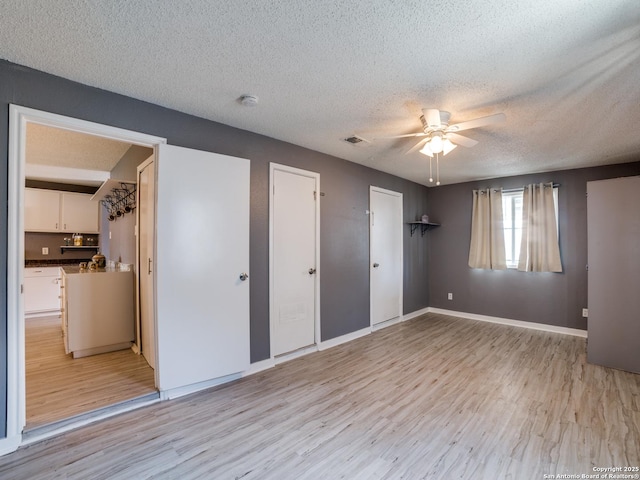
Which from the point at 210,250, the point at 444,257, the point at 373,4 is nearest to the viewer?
the point at 373,4

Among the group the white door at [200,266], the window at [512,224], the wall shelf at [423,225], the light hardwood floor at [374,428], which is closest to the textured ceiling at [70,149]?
the white door at [200,266]

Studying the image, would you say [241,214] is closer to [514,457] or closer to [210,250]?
[210,250]

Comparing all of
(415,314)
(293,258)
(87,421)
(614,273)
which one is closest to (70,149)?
(293,258)

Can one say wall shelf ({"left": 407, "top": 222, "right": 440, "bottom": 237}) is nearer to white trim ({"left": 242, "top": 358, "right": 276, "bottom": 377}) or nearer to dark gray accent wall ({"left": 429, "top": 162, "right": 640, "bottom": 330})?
dark gray accent wall ({"left": 429, "top": 162, "right": 640, "bottom": 330})

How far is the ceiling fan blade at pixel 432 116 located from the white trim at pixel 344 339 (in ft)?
9.13

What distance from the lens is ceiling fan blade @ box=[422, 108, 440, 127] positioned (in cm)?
243

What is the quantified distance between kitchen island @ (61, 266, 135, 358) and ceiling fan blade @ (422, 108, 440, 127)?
3.65m

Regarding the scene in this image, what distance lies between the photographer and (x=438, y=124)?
253 centimetres

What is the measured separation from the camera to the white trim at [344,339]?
3843 millimetres

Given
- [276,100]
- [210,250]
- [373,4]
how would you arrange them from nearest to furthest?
[373,4], [276,100], [210,250]

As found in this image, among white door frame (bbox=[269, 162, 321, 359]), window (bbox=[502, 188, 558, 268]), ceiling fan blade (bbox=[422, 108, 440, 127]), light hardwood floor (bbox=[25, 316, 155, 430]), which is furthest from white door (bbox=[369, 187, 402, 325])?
light hardwood floor (bbox=[25, 316, 155, 430])

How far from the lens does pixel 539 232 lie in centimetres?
461

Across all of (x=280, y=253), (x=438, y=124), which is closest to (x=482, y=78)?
(x=438, y=124)

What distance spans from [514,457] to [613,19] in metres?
2.49
